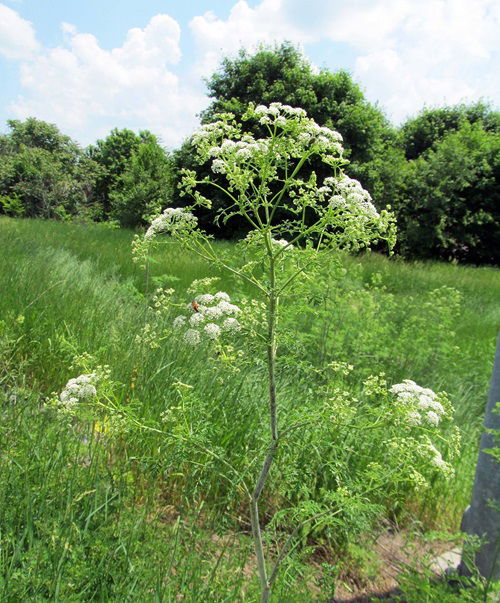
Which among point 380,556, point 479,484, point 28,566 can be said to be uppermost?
point 479,484

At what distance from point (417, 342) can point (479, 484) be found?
270 centimetres

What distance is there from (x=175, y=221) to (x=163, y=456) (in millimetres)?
1091

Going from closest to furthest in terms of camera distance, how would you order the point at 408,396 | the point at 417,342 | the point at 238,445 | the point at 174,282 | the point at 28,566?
the point at 28,566, the point at 408,396, the point at 238,445, the point at 417,342, the point at 174,282

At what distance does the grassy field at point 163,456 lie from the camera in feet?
5.22

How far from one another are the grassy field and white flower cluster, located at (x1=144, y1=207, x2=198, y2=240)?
1.69ft

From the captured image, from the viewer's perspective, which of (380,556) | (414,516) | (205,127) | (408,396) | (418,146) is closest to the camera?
(408,396)

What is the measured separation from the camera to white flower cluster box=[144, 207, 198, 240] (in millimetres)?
1583

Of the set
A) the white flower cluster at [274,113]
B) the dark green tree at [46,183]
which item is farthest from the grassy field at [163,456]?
the dark green tree at [46,183]

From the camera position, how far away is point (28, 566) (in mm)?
1458

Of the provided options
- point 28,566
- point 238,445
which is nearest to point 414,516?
point 238,445

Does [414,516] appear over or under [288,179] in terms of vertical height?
under

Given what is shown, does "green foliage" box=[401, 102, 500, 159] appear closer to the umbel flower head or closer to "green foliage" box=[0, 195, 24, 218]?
"green foliage" box=[0, 195, 24, 218]

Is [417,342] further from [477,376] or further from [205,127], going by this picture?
[205,127]

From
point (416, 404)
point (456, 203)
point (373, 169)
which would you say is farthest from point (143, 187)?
point (416, 404)
